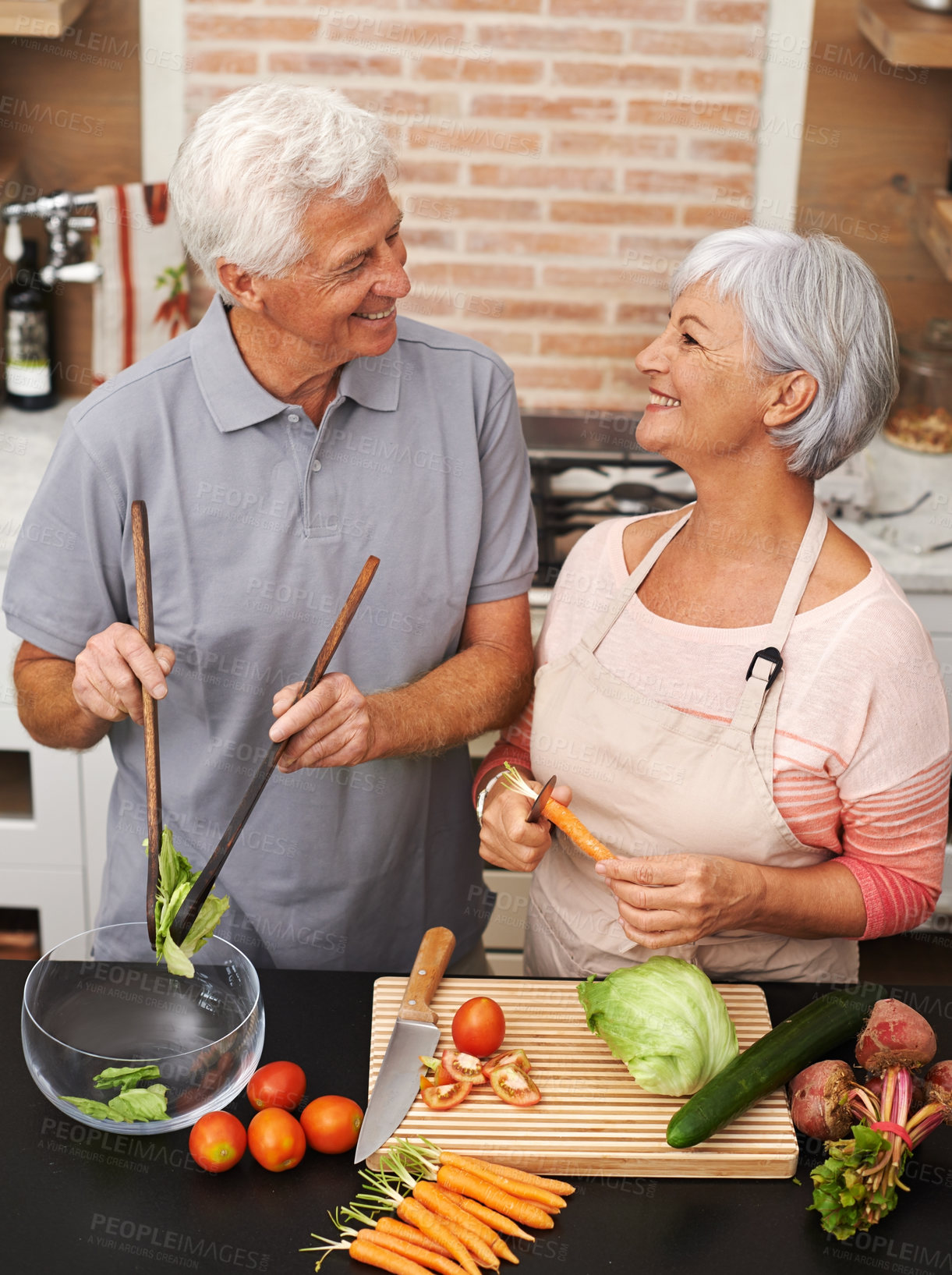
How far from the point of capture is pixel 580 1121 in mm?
1304

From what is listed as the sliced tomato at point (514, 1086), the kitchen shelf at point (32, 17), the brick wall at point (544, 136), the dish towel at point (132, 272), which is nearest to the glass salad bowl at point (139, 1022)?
the sliced tomato at point (514, 1086)

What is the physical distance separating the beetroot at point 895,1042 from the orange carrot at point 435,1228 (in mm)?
460

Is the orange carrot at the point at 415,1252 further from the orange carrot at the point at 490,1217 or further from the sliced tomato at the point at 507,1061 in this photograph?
the sliced tomato at the point at 507,1061

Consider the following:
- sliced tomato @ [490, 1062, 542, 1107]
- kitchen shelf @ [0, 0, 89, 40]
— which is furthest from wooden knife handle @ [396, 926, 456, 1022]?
kitchen shelf @ [0, 0, 89, 40]

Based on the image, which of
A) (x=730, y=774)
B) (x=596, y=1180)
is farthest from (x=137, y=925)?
(x=730, y=774)

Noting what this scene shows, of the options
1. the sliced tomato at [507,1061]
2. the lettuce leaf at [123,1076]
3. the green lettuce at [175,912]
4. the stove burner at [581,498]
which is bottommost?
the sliced tomato at [507,1061]

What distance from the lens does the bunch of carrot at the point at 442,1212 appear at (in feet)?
3.82

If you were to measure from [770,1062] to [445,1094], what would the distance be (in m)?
0.33

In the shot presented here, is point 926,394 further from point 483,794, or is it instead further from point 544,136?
point 483,794

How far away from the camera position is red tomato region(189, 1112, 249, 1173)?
4.04 ft

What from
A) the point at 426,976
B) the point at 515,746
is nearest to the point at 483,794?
the point at 515,746

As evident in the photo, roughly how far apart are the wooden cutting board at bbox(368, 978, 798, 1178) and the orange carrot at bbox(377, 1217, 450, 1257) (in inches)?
2.9

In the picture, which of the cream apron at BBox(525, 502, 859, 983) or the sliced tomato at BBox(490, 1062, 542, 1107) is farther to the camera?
the cream apron at BBox(525, 502, 859, 983)

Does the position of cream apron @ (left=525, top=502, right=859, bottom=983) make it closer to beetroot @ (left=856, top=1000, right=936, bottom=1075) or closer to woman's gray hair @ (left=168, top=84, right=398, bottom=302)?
beetroot @ (left=856, top=1000, right=936, bottom=1075)
